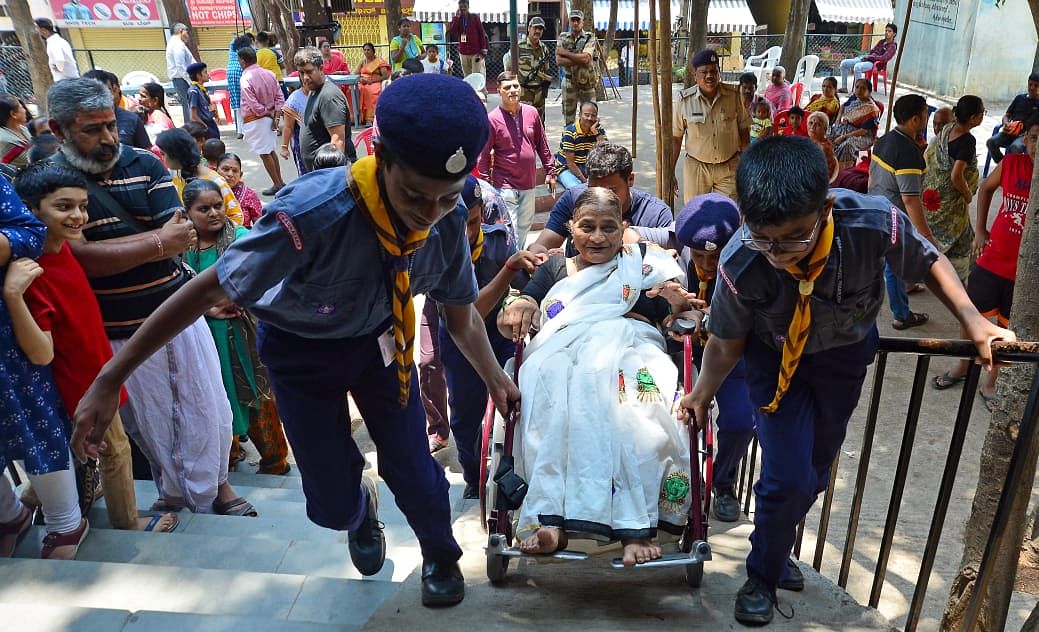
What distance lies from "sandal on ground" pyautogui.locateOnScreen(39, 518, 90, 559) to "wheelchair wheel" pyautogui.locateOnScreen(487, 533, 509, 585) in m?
1.68

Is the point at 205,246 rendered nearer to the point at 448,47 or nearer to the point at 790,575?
the point at 790,575

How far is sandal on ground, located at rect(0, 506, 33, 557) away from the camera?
335cm

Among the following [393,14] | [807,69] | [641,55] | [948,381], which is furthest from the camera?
[641,55]

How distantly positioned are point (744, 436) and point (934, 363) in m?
3.29

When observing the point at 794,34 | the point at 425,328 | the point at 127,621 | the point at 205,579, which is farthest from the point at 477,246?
the point at 794,34

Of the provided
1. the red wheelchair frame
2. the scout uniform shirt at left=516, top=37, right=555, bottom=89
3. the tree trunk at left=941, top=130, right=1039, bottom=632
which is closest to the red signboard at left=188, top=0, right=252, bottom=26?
the scout uniform shirt at left=516, top=37, right=555, bottom=89

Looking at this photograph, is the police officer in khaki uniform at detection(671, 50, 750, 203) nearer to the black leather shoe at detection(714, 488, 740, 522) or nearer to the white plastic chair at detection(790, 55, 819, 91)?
the black leather shoe at detection(714, 488, 740, 522)

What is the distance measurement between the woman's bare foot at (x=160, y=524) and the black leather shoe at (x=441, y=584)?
1461 millimetres

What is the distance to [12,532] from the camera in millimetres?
3391

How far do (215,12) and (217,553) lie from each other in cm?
2283

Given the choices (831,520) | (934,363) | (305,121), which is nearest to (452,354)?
(831,520)

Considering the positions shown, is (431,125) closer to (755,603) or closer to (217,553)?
(755,603)

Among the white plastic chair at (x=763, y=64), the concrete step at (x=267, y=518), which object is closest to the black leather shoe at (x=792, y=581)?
the concrete step at (x=267, y=518)

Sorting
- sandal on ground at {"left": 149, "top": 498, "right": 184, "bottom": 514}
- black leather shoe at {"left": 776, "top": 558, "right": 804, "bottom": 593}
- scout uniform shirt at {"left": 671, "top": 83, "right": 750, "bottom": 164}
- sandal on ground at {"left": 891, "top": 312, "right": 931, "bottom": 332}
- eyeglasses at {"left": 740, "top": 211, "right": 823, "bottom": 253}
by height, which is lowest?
sandal on ground at {"left": 891, "top": 312, "right": 931, "bottom": 332}
